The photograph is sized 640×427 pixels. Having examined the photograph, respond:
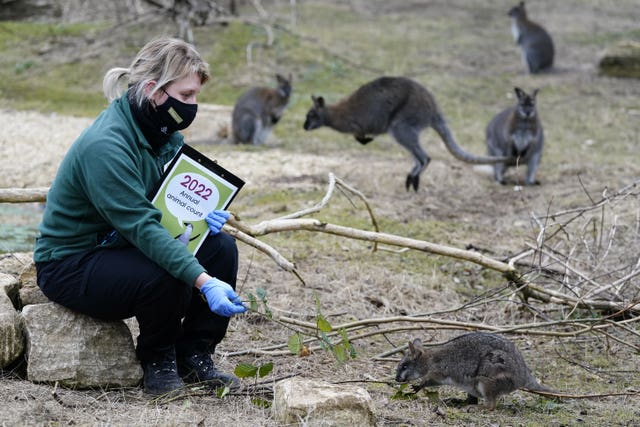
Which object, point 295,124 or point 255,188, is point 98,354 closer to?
point 255,188

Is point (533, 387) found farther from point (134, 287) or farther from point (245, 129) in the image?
point (245, 129)

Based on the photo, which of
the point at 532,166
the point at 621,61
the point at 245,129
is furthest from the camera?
the point at 621,61

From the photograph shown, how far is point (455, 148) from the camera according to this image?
33.6ft

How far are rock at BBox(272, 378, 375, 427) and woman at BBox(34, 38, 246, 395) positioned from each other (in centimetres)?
45

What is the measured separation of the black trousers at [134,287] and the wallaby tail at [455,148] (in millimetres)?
6402

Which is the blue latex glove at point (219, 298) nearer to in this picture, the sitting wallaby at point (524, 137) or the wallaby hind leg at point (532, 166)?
the sitting wallaby at point (524, 137)

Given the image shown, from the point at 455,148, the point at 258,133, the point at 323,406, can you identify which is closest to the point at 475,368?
→ the point at 323,406

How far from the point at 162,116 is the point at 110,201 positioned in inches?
19.5

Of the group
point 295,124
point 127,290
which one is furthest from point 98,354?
point 295,124

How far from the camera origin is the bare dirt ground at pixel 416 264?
4.09m

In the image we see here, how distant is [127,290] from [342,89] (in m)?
11.3

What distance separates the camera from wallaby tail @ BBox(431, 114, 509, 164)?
998cm

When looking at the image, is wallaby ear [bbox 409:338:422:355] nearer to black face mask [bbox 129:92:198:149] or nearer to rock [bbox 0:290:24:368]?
black face mask [bbox 129:92:198:149]

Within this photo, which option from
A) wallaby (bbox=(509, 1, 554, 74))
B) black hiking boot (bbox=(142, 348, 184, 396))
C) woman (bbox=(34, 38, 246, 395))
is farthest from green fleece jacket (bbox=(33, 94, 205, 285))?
wallaby (bbox=(509, 1, 554, 74))
